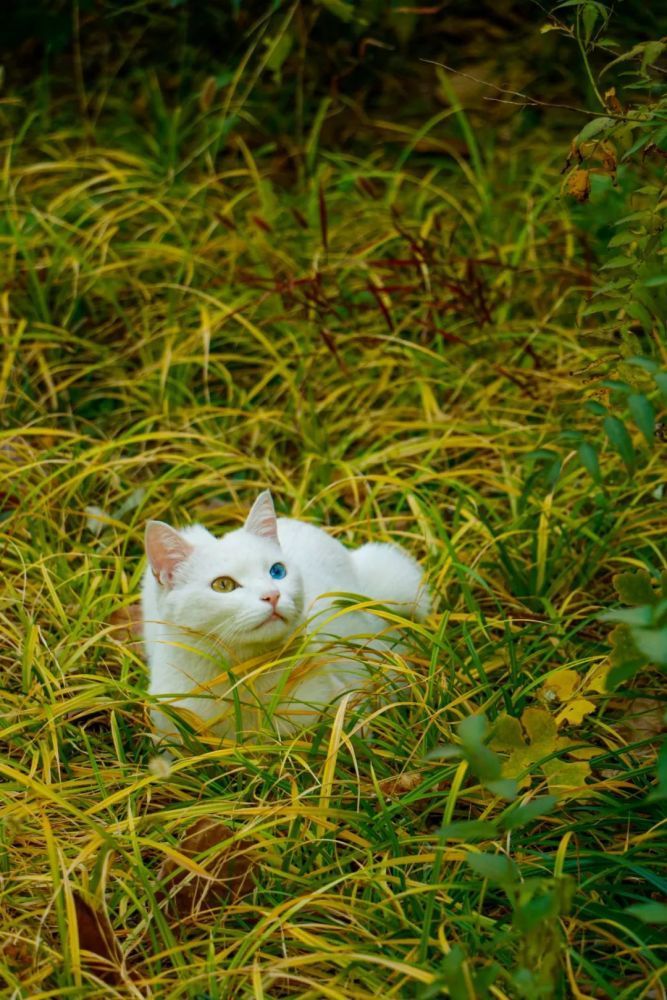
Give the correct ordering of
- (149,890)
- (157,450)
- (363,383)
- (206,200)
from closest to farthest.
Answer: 1. (149,890)
2. (157,450)
3. (363,383)
4. (206,200)

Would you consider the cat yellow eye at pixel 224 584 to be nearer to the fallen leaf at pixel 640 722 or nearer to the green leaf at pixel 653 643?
the fallen leaf at pixel 640 722

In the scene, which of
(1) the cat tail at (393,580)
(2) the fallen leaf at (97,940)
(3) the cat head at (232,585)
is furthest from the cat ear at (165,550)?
(2) the fallen leaf at (97,940)

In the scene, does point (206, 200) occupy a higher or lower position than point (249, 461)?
higher

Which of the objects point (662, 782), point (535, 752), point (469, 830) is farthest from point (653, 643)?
point (535, 752)

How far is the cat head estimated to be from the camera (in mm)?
2426

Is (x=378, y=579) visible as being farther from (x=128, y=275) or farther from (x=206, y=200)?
(x=206, y=200)

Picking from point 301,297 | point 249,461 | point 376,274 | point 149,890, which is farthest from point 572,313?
point 149,890

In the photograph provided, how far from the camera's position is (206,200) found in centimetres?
467

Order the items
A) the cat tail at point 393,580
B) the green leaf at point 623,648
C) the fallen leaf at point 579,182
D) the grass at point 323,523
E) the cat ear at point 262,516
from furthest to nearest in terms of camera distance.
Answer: the cat tail at point 393,580 < the cat ear at point 262,516 < the fallen leaf at point 579,182 < the grass at point 323,523 < the green leaf at point 623,648

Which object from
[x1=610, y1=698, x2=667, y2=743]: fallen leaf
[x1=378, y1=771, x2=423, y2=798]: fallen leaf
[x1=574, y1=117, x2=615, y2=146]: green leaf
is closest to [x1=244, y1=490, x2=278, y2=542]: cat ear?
[x1=378, y1=771, x2=423, y2=798]: fallen leaf

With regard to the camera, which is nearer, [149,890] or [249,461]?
[149,890]

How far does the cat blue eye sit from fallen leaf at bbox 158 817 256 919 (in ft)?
1.93

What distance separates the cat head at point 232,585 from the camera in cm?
243

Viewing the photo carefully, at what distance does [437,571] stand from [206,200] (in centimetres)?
232
